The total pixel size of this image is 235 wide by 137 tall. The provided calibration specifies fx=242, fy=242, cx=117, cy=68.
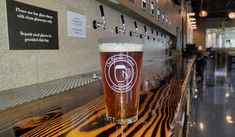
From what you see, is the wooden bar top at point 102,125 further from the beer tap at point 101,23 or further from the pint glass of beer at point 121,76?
the beer tap at point 101,23

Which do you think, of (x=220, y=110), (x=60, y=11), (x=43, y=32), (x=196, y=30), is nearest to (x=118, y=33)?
(x=60, y=11)

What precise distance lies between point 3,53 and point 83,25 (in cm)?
91

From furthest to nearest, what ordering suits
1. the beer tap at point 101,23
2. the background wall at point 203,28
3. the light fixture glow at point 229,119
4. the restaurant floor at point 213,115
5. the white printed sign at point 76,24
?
the background wall at point 203,28, the light fixture glow at point 229,119, the restaurant floor at point 213,115, the beer tap at point 101,23, the white printed sign at point 76,24

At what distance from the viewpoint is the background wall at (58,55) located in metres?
1.24

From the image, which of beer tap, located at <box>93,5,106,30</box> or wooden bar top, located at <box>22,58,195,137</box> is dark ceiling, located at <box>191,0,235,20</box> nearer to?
beer tap, located at <box>93,5,106,30</box>

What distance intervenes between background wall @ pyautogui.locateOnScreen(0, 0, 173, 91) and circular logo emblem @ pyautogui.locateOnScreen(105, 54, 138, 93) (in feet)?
2.82

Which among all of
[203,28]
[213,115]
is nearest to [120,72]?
[213,115]

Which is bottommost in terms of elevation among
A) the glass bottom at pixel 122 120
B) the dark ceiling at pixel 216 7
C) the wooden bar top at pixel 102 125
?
the wooden bar top at pixel 102 125

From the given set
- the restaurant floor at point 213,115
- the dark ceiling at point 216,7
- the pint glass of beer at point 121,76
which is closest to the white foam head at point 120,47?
the pint glass of beer at point 121,76

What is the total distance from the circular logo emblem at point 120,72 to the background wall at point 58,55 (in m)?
0.86

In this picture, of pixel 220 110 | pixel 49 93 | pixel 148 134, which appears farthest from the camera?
pixel 220 110

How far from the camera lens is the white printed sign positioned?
1.82 m

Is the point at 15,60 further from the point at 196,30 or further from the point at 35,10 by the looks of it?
the point at 196,30

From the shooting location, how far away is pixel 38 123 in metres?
0.65
